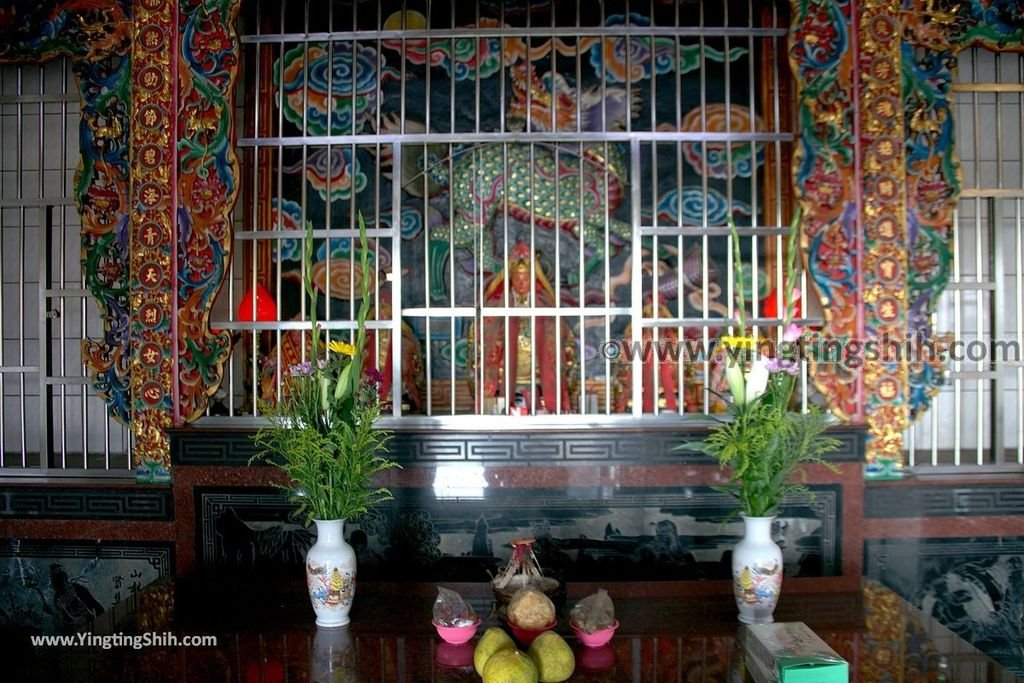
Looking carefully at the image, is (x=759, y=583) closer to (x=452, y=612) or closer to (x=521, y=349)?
(x=452, y=612)

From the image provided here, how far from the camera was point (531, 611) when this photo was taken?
1929 millimetres

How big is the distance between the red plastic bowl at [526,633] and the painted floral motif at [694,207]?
2.98 meters

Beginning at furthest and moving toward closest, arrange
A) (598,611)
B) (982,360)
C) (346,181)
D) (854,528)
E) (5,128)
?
(346,181)
(5,128)
(982,360)
(854,528)
(598,611)

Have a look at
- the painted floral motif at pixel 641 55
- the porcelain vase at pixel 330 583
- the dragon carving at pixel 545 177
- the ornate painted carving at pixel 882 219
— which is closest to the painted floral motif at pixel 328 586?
the porcelain vase at pixel 330 583

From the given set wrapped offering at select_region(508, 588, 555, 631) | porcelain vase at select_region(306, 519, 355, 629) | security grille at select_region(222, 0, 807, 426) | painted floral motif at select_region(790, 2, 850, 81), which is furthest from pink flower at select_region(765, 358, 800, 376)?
security grille at select_region(222, 0, 807, 426)

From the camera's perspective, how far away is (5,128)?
169 inches

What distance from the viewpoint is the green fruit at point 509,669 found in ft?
5.41

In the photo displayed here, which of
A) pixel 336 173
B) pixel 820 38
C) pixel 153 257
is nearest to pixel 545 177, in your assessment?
pixel 336 173

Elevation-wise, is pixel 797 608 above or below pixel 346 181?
below

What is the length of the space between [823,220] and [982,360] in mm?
1065

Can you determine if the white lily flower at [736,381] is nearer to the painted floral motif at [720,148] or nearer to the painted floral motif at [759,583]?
the painted floral motif at [759,583]

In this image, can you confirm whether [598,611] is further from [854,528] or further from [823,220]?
[823,220]

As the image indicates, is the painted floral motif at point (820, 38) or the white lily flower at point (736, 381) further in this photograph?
the painted floral motif at point (820, 38)

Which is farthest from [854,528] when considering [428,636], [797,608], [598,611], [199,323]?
[199,323]
